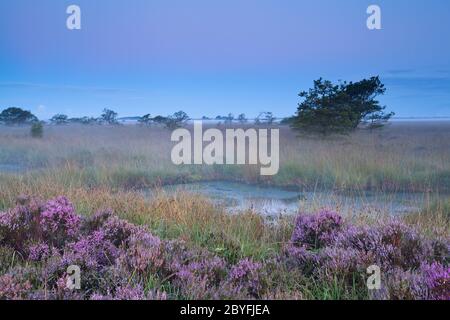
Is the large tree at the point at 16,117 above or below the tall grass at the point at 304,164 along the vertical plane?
above

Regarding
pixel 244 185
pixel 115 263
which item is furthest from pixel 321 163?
pixel 115 263

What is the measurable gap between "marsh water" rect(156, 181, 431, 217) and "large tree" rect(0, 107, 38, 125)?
12452 mm

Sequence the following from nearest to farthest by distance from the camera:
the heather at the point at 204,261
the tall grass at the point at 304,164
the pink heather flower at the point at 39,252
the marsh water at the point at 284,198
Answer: the heather at the point at 204,261 → the pink heather flower at the point at 39,252 → the marsh water at the point at 284,198 → the tall grass at the point at 304,164

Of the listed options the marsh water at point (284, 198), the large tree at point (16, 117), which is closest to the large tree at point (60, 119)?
the large tree at point (16, 117)

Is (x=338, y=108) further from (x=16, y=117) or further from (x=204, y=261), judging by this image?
(x=16, y=117)

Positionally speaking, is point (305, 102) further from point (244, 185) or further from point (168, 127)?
point (168, 127)

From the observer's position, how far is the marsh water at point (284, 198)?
21.8ft

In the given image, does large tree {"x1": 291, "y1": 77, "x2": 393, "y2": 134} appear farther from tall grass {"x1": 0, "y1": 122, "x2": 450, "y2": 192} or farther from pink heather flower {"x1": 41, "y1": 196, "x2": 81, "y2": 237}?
pink heather flower {"x1": 41, "y1": 196, "x2": 81, "y2": 237}

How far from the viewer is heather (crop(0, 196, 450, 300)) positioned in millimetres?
3111

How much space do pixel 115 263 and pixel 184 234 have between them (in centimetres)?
109

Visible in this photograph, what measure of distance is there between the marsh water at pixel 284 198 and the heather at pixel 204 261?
192cm

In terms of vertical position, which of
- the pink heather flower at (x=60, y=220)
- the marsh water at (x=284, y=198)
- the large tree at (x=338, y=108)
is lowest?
the marsh water at (x=284, y=198)

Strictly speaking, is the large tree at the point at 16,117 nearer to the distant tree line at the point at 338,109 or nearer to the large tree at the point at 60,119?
the large tree at the point at 60,119

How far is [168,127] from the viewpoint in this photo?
14211mm
